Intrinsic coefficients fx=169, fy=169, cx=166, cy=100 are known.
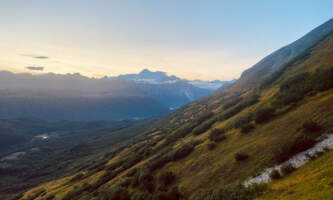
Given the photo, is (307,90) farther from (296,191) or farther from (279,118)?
(296,191)

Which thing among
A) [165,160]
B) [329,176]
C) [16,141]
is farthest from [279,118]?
[16,141]

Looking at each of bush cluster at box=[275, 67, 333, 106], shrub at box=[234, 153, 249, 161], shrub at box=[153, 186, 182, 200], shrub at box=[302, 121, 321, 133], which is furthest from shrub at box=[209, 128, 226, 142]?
shrub at box=[153, 186, 182, 200]

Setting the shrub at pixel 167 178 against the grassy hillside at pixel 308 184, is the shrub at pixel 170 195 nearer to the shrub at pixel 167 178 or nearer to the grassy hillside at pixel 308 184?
the shrub at pixel 167 178

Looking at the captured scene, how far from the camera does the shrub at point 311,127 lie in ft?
54.3

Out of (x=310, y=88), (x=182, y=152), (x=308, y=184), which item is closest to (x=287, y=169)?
(x=308, y=184)

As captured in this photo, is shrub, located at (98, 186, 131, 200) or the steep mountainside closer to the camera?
the steep mountainside

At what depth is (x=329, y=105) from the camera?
741 inches

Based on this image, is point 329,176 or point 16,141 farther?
point 16,141

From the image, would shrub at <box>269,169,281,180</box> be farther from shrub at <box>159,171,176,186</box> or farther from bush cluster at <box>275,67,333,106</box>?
bush cluster at <box>275,67,333,106</box>

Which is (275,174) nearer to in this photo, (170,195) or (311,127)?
(311,127)

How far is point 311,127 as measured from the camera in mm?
16828

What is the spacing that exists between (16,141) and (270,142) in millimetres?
264395

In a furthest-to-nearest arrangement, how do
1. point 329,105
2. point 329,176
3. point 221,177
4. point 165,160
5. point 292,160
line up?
point 165,160 → point 329,105 → point 221,177 → point 292,160 → point 329,176

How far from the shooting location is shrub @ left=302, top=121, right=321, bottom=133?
1654cm
